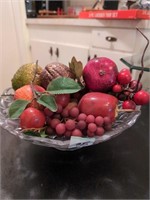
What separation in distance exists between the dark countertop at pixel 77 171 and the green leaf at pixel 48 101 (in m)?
0.10

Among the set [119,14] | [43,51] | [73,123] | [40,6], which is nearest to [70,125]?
[73,123]

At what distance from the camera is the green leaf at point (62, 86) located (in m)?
0.31

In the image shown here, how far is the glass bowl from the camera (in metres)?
0.28

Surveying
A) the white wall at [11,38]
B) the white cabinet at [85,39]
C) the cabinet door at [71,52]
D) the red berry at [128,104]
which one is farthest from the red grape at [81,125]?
the white wall at [11,38]

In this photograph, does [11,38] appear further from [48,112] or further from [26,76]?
[48,112]

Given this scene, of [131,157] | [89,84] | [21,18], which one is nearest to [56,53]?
[21,18]

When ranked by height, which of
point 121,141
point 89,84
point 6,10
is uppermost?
point 6,10

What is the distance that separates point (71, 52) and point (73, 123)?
1240 millimetres

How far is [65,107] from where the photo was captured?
12.6 inches

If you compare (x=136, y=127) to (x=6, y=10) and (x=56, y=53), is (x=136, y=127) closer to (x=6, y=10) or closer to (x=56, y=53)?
(x=56, y=53)

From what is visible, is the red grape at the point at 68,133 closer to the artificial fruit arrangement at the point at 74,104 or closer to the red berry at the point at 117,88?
the artificial fruit arrangement at the point at 74,104

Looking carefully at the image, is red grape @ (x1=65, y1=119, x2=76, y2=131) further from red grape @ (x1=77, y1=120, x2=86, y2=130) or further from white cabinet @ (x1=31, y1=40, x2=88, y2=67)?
white cabinet @ (x1=31, y1=40, x2=88, y2=67)

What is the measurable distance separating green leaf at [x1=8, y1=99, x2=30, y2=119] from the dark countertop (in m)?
0.08

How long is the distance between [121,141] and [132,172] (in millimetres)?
90
